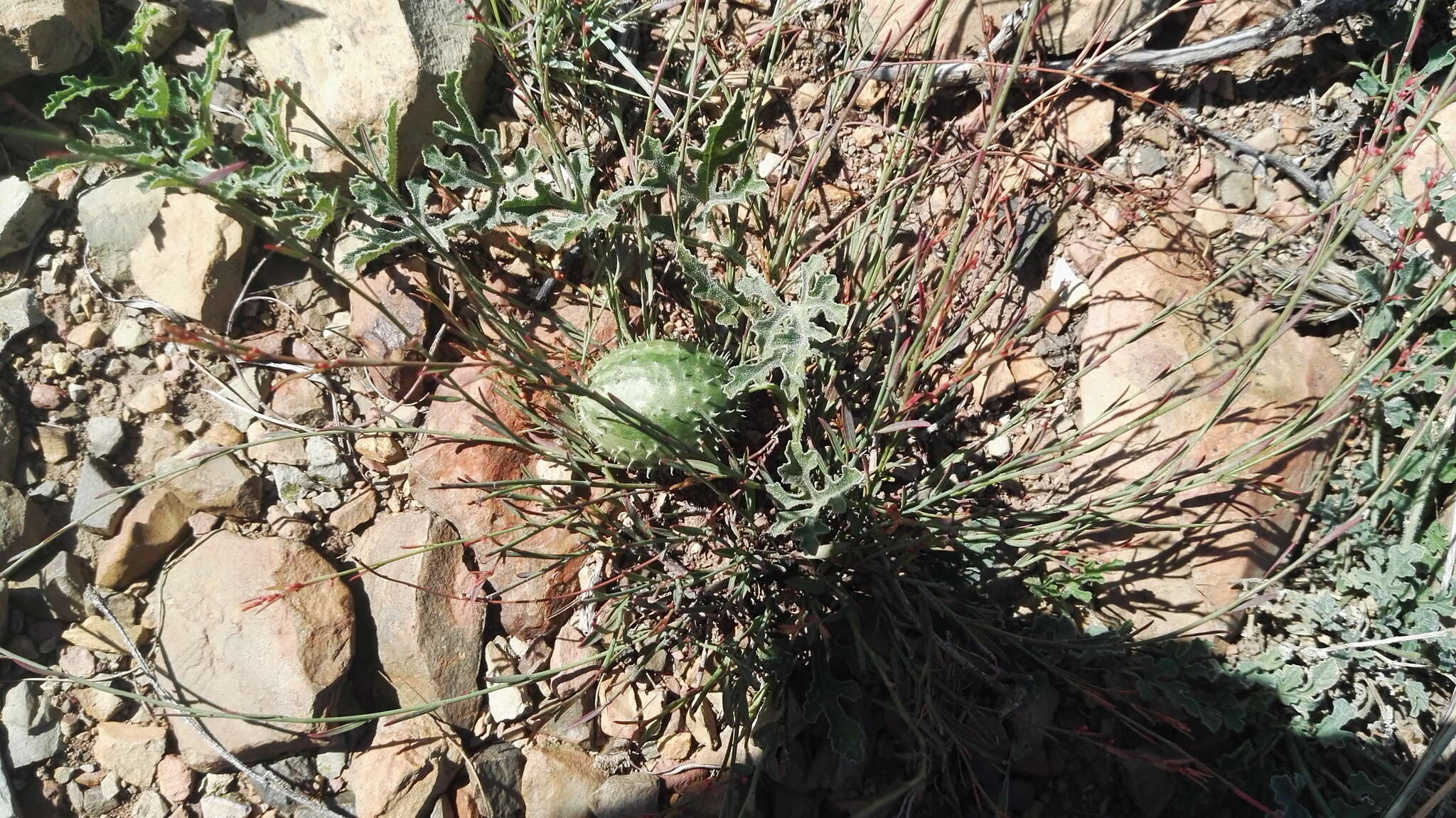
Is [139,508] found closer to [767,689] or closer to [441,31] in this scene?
[441,31]

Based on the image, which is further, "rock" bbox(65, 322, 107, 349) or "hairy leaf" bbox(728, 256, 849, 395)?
"rock" bbox(65, 322, 107, 349)

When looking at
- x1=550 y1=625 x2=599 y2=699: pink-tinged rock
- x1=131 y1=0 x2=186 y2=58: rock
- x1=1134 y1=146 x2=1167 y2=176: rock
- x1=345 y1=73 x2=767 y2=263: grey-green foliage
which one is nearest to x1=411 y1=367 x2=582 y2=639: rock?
x1=550 y1=625 x2=599 y2=699: pink-tinged rock

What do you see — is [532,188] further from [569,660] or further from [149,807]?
[149,807]

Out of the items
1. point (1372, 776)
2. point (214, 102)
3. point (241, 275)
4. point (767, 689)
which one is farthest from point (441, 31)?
point (1372, 776)

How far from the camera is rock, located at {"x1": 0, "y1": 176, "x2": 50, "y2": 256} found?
2.44 meters

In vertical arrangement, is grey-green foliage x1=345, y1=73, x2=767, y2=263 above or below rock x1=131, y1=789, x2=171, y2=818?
above

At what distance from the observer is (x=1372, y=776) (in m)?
2.08

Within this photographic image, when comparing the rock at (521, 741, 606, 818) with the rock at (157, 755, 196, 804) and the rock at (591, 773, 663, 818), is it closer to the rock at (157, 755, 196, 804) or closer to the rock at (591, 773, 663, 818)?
the rock at (591, 773, 663, 818)

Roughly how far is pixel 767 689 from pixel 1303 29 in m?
2.07

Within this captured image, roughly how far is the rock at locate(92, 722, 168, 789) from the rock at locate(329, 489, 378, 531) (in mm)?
669

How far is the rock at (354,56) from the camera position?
2451mm

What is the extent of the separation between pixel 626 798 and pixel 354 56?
6.69 ft

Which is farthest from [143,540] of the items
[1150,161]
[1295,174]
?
[1295,174]

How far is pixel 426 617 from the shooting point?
7.63 feet
